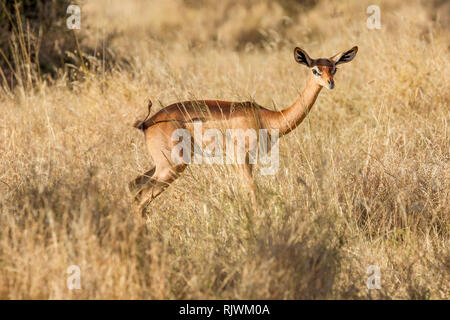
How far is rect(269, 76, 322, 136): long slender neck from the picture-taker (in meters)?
4.89

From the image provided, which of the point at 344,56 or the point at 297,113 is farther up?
the point at 344,56

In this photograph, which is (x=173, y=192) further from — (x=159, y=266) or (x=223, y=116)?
(x=159, y=266)

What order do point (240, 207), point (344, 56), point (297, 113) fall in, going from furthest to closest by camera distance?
point (344, 56) → point (297, 113) → point (240, 207)

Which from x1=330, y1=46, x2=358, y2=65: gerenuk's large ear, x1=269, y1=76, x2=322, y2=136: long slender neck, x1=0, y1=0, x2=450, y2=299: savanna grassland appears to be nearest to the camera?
x1=0, y1=0, x2=450, y2=299: savanna grassland

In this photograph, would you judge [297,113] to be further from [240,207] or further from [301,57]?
[240,207]

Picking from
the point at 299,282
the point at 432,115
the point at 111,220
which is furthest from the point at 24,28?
the point at 299,282

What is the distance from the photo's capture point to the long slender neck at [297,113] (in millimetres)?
4895

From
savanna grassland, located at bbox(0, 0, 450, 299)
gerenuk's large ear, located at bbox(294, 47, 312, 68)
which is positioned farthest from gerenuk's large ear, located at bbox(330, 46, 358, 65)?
savanna grassland, located at bbox(0, 0, 450, 299)

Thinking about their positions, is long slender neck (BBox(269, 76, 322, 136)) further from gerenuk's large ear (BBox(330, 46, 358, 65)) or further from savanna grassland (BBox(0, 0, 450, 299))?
gerenuk's large ear (BBox(330, 46, 358, 65))

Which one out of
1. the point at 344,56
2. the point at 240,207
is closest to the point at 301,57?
the point at 344,56

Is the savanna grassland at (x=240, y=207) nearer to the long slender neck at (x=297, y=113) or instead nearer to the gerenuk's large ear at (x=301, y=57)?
the long slender neck at (x=297, y=113)

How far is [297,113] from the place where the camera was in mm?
4906

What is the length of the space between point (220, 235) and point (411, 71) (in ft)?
15.1

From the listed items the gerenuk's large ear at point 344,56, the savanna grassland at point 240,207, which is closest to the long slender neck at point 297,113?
the savanna grassland at point 240,207
